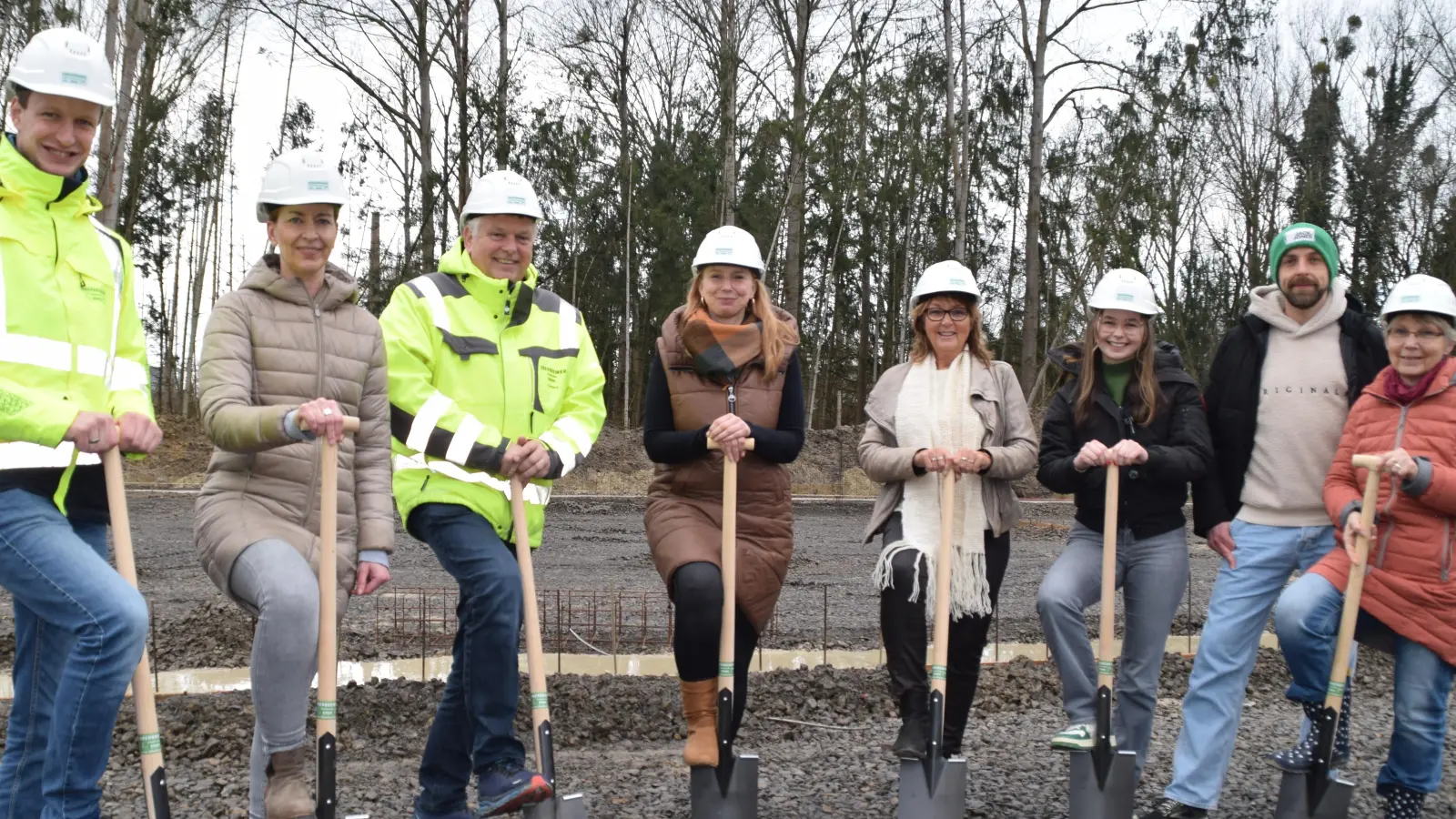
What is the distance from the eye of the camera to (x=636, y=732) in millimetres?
6254

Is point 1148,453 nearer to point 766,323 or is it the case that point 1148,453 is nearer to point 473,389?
point 766,323

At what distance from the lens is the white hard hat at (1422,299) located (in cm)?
439

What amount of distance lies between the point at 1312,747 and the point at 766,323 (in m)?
2.45

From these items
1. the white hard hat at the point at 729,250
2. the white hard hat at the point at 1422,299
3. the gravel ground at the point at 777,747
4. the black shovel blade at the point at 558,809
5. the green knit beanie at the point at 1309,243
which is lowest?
the gravel ground at the point at 777,747

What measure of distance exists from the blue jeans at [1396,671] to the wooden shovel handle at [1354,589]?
0.25 feet

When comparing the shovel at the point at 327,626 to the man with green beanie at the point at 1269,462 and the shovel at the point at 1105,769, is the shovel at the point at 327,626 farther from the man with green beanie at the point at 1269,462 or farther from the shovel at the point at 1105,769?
the man with green beanie at the point at 1269,462

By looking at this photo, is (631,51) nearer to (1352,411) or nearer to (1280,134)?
(1280,134)

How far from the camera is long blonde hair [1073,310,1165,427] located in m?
4.77

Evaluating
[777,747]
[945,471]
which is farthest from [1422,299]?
[777,747]

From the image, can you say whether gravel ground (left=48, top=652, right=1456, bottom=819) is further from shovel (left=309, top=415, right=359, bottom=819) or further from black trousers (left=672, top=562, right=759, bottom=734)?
shovel (left=309, top=415, right=359, bottom=819)

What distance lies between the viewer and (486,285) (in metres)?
4.16

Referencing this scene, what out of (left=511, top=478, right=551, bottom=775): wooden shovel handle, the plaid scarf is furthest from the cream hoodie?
(left=511, top=478, right=551, bottom=775): wooden shovel handle

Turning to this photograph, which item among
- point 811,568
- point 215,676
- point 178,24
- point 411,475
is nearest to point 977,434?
point 411,475

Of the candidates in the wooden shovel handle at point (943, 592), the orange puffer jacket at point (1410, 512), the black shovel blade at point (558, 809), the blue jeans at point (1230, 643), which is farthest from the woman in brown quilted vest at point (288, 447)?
the orange puffer jacket at point (1410, 512)
